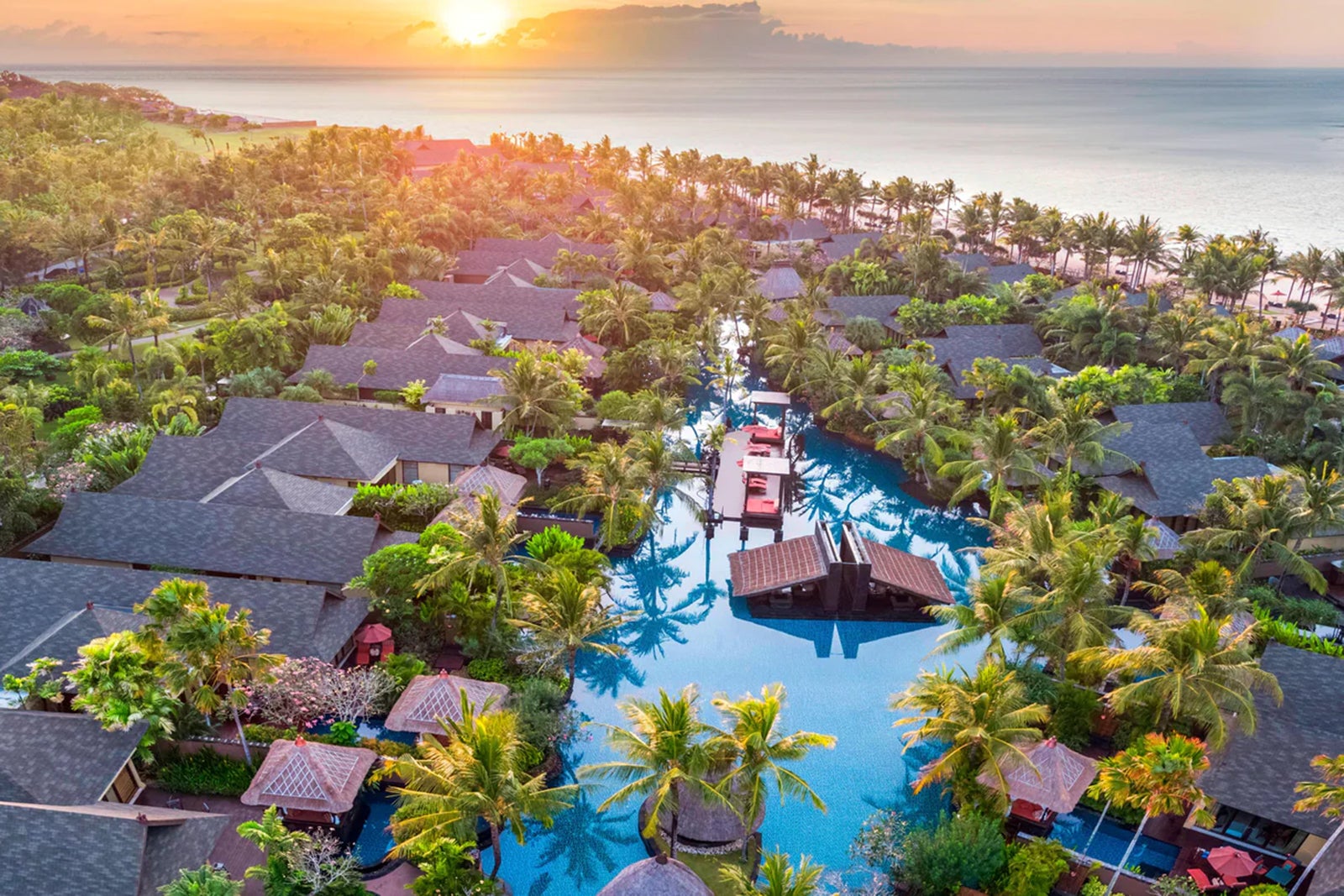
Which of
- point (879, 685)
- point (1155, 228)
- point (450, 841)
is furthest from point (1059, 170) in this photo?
point (450, 841)

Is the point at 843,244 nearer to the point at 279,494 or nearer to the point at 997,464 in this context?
the point at 997,464

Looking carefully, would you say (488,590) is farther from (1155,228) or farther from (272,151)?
(272,151)

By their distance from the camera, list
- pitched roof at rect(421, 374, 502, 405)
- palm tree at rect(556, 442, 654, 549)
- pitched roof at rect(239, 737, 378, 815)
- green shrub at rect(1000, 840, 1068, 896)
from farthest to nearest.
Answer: pitched roof at rect(421, 374, 502, 405) < palm tree at rect(556, 442, 654, 549) < pitched roof at rect(239, 737, 378, 815) < green shrub at rect(1000, 840, 1068, 896)

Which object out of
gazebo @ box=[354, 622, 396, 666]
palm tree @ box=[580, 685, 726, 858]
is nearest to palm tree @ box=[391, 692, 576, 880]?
palm tree @ box=[580, 685, 726, 858]

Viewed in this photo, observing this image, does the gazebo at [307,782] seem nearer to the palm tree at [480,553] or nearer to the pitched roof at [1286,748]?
the palm tree at [480,553]

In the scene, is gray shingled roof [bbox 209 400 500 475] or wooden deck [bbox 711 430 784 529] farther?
wooden deck [bbox 711 430 784 529]

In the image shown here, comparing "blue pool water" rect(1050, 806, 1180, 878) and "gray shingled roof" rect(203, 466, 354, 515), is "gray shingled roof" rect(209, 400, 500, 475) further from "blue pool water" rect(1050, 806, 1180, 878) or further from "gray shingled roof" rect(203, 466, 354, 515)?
"blue pool water" rect(1050, 806, 1180, 878)

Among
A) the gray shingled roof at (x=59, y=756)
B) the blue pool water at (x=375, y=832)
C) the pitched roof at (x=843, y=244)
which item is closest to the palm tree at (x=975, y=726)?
the blue pool water at (x=375, y=832)

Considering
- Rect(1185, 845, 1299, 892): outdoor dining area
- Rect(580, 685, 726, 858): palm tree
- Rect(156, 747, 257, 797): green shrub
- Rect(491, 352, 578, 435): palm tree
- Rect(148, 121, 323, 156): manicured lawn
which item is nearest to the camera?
Rect(580, 685, 726, 858): palm tree
